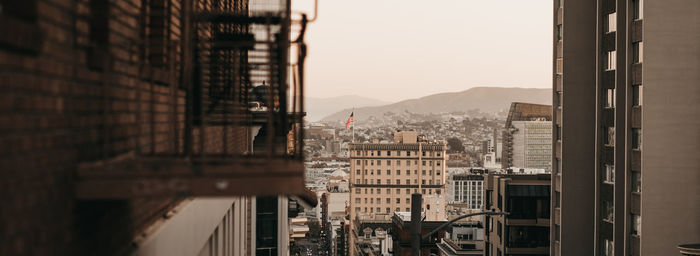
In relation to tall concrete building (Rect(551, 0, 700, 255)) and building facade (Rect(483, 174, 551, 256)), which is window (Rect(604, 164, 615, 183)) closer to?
tall concrete building (Rect(551, 0, 700, 255))

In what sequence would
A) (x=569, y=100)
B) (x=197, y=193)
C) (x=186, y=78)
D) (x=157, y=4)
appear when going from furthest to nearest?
(x=569, y=100) → (x=157, y=4) → (x=186, y=78) → (x=197, y=193)

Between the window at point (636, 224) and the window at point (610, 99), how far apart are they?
17.5 ft

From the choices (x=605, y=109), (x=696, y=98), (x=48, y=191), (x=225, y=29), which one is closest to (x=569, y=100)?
(x=605, y=109)

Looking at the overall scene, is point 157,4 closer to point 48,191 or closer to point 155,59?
point 155,59

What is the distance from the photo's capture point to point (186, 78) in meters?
5.03

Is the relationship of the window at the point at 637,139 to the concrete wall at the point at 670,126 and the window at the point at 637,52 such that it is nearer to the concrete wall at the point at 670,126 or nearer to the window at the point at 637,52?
the concrete wall at the point at 670,126

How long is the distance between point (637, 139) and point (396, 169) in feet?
445

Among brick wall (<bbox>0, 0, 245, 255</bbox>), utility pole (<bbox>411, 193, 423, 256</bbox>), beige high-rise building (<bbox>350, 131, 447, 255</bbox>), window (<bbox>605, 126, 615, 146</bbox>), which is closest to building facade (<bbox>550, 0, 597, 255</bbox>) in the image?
window (<bbox>605, 126, 615, 146</bbox>)

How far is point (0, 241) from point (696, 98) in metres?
30.3

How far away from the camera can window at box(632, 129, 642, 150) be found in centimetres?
2997

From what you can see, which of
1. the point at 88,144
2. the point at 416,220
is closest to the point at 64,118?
the point at 88,144

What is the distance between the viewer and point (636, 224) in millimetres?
30062

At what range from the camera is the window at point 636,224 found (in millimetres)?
29438

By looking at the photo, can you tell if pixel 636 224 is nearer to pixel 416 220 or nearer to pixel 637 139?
pixel 637 139
